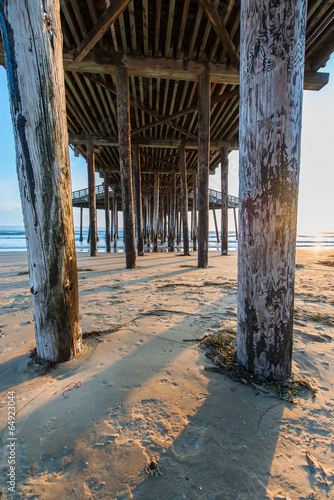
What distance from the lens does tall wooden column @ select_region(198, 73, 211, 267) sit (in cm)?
527

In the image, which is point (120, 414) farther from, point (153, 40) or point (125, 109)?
point (153, 40)

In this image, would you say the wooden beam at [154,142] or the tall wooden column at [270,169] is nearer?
the tall wooden column at [270,169]

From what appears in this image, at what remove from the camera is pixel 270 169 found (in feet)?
4.07

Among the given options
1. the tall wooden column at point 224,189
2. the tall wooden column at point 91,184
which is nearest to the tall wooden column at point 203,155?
the tall wooden column at point 224,189

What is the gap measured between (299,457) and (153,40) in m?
6.82

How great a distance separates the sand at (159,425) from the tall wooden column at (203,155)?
391cm

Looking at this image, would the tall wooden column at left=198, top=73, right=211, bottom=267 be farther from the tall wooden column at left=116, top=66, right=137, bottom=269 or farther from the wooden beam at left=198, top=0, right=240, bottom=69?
the tall wooden column at left=116, top=66, right=137, bottom=269

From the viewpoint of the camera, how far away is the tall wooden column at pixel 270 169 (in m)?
1.21

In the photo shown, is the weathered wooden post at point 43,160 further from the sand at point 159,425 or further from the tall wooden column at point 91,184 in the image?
the tall wooden column at point 91,184

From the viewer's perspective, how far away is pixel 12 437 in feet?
3.16

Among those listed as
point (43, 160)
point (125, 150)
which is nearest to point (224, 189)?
point (125, 150)

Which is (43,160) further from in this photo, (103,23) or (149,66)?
(149,66)

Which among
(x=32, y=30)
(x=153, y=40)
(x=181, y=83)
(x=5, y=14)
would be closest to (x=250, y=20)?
(x=32, y=30)

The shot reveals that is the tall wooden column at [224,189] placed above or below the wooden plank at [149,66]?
below
